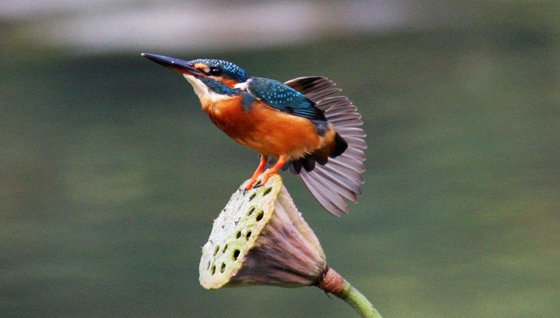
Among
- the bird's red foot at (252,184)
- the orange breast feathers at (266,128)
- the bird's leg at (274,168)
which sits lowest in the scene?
the bird's red foot at (252,184)

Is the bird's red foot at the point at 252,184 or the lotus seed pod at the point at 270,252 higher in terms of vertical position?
the bird's red foot at the point at 252,184

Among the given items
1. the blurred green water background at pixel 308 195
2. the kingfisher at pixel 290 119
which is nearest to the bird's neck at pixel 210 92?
the kingfisher at pixel 290 119

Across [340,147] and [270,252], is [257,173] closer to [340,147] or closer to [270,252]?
[340,147]

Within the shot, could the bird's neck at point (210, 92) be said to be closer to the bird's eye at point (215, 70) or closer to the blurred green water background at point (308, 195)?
the bird's eye at point (215, 70)

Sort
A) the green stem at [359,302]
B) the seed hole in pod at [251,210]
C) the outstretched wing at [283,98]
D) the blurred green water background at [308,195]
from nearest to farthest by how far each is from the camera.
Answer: the green stem at [359,302], the seed hole in pod at [251,210], the outstretched wing at [283,98], the blurred green water background at [308,195]

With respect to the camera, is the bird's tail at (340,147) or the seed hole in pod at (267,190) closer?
the seed hole in pod at (267,190)

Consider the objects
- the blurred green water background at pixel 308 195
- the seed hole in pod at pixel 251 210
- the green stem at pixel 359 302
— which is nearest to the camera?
the green stem at pixel 359 302

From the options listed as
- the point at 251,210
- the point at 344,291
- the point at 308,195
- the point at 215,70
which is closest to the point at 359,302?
the point at 344,291
